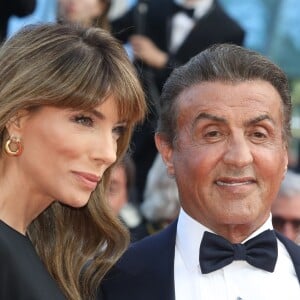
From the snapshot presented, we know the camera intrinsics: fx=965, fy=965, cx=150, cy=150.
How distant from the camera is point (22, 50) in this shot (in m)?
3.90

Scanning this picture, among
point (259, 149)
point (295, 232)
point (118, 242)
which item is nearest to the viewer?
point (259, 149)

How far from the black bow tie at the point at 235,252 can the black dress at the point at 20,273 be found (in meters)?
0.63

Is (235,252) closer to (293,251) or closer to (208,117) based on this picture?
(293,251)

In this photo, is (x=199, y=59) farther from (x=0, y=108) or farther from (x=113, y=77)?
(x=0, y=108)

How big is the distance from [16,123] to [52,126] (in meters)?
0.16

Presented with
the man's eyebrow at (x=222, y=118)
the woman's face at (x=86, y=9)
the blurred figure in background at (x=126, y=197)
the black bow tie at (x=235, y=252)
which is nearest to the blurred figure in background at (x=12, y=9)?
the woman's face at (x=86, y=9)

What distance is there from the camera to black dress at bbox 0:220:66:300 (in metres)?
3.60

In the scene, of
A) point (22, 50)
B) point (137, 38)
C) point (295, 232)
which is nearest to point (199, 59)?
point (22, 50)

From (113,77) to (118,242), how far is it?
0.80 metres

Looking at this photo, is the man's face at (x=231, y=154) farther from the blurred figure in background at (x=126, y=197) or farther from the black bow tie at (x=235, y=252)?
the blurred figure in background at (x=126, y=197)

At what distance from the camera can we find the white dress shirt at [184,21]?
678 centimetres

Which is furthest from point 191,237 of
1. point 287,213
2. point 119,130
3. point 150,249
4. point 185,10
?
point 185,10

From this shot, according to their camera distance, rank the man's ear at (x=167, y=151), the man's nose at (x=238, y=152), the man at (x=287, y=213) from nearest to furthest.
Answer: the man's nose at (x=238, y=152) → the man's ear at (x=167, y=151) → the man at (x=287, y=213)

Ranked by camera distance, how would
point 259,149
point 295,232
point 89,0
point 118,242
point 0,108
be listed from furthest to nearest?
point 89,0, point 295,232, point 118,242, point 259,149, point 0,108
